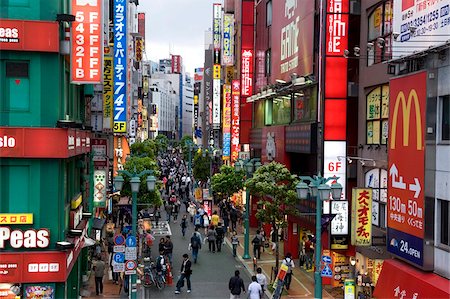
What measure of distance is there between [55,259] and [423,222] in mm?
10197

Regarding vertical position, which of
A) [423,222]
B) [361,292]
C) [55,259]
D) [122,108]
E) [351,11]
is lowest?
[361,292]

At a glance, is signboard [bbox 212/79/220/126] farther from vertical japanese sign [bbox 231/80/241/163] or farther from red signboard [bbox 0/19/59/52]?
red signboard [bbox 0/19/59/52]

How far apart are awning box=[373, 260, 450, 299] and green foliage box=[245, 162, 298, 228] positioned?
8.87 meters

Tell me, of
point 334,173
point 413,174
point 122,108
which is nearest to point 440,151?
point 413,174

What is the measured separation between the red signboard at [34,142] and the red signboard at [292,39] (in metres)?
14.7

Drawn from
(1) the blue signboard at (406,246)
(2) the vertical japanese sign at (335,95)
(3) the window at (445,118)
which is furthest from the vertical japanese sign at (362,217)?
(3) the window at (445,118)

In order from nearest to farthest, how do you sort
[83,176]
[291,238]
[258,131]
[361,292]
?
1. [361,292]
2. [83,176]
3. [291,238]
4. [258,131]

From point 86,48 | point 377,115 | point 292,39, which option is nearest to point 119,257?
point 86,48

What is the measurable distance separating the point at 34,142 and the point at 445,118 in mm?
11053

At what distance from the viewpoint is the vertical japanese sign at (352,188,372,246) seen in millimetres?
21125

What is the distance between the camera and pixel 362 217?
69.9 ft

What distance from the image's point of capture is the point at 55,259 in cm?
1800

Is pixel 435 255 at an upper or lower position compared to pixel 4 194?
lower

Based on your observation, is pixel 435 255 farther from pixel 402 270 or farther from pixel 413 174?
pixel 413 174
